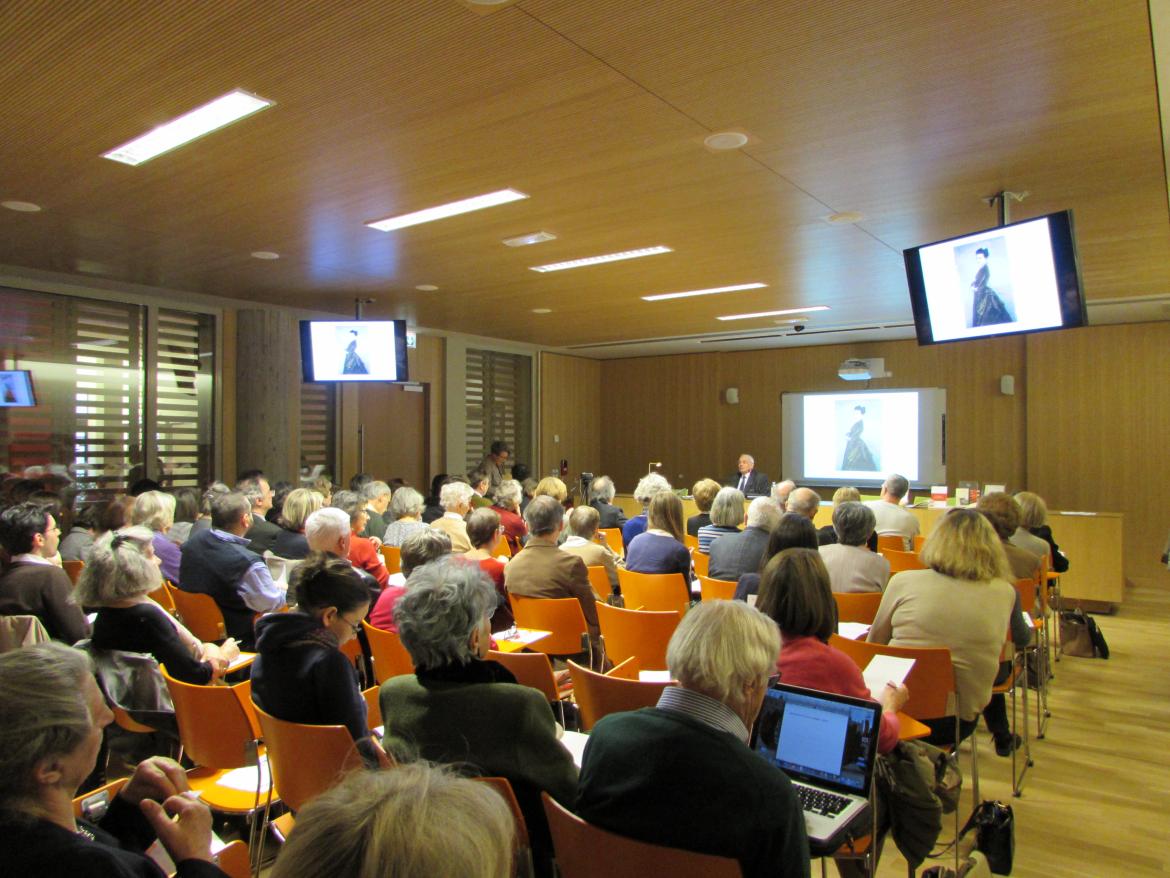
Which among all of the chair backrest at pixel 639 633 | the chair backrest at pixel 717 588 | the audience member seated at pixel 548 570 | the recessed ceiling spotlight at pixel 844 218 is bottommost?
the chair backrest at pixel 639 633

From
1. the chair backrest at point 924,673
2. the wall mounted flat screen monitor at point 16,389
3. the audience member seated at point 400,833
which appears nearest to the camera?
the audience member seated at point 400,833

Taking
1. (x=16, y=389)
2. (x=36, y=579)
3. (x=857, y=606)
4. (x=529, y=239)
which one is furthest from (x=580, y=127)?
(x=16, y=389)

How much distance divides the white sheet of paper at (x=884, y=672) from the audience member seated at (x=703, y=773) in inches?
36.0

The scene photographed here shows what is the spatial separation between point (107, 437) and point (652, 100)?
261 inches

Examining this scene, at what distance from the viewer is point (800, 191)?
14.9 feet

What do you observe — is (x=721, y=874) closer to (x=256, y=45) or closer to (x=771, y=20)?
(x=771, y=20)

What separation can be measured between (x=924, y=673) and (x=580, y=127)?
270 cm

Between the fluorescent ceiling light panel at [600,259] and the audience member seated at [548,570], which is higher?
the fluorescent ceiling light panel at [600,259]

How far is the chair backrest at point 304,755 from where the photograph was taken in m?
2.07

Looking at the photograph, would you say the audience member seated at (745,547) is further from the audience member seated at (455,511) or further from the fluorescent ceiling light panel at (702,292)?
the fluorescent ceiling light panel at (702,292)

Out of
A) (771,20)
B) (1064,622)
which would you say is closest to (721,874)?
(771,20)

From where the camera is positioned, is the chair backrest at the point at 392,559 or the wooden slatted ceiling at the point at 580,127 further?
the chair backrest at the point at 392,559

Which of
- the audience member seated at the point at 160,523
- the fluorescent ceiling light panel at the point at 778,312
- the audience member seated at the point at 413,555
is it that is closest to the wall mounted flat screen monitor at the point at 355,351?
the audience member seated at the point at 160,523

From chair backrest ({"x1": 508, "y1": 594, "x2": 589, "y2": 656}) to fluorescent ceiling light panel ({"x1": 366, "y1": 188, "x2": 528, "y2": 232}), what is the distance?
2.33 m
